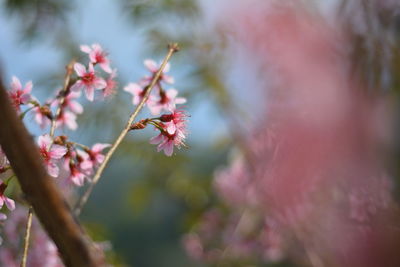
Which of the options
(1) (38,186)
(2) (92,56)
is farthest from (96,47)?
(1) (38,186)

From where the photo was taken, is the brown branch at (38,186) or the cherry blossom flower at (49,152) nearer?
the brown branch at (38,186)

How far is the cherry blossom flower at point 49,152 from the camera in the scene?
47 cm

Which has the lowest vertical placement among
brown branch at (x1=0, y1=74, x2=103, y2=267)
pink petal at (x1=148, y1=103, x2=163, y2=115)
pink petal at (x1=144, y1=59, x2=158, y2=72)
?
brown branch at (x1=0, y1=74, x2=103, y2=267)

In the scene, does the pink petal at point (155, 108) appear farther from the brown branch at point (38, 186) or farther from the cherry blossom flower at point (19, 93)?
the brown branch at point (38, 186)

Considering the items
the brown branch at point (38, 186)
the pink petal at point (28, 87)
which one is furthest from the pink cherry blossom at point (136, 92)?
the brown branch at point (38, 186)

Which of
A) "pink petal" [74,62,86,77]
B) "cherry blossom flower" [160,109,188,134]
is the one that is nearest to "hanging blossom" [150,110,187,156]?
"cherry blossom flower" [160,109,188,134]

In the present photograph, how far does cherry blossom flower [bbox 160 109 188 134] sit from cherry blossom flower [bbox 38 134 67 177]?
0.30 ft

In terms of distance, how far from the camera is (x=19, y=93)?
1.72 ft

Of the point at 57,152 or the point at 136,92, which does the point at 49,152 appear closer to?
the point at 57,152

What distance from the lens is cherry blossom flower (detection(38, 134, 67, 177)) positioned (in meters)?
0.47

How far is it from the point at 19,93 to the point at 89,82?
7cm

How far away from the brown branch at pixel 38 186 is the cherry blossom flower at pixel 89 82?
25cm

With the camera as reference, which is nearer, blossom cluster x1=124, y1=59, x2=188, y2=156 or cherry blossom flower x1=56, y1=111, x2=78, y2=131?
blossom cluster x1=124, y1=59, x2=188, y2=156

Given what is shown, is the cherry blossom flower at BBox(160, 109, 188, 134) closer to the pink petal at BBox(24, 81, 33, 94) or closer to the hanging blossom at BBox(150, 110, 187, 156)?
the hanging blossom at BBox(150, 110, 187, 156)
